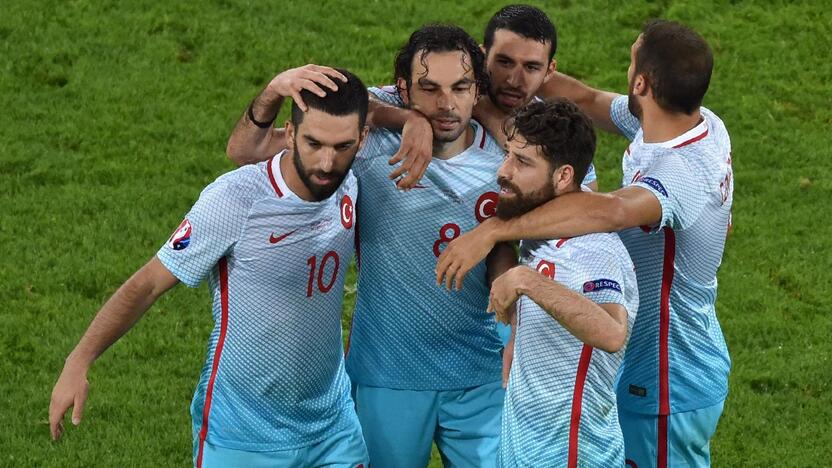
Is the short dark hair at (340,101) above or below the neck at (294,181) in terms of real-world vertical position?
above

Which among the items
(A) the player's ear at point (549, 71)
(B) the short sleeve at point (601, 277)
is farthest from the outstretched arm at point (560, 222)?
(A) the player's ear at point (549, 71)

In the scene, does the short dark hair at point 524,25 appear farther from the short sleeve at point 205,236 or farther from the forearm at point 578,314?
the forearm at point 578,314

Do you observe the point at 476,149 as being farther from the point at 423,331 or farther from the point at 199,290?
the point at 199,290

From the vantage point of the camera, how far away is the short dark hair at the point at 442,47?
7586 mm

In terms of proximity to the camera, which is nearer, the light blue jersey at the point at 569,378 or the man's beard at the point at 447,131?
the light blue jersey at the point at 569,378

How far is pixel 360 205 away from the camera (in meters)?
7.71

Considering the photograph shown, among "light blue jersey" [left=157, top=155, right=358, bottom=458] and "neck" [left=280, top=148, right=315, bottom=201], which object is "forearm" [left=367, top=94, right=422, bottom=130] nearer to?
"light blue jersey" [left=157, top=155, right=358, bottom=458]

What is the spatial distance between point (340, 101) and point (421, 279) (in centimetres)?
100

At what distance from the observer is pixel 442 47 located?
24.8 feet

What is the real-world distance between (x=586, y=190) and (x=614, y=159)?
20.5 ft

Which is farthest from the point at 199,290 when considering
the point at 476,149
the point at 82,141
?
the point at 476,149

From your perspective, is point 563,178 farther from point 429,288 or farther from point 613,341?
point 429,288

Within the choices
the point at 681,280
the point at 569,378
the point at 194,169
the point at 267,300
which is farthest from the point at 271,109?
the point at 194,169

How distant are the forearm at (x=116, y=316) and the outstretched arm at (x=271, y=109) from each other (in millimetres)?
811
